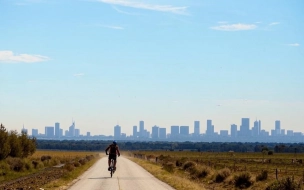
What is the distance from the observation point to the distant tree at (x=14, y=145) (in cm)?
6669

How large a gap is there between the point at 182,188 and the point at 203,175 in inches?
517

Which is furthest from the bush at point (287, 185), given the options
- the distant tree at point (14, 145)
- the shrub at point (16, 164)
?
the distant tree at point (14, 145)

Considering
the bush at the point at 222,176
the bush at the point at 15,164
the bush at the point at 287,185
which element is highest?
the bush at the point at 287,185

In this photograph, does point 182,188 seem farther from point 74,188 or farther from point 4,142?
point 4,142

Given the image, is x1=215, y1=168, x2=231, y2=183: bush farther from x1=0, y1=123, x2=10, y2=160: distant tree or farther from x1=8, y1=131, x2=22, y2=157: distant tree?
x1=8, y1=131, x2=22, y2=157: distant tree

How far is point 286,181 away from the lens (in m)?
26.2

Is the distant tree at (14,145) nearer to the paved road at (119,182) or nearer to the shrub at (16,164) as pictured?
the shrub at (16,164)

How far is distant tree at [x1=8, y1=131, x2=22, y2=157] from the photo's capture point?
219ft

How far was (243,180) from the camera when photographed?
33219 mm

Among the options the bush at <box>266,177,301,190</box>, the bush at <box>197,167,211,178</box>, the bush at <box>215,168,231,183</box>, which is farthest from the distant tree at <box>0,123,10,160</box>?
the bush at <box>266,177,301,190</box>

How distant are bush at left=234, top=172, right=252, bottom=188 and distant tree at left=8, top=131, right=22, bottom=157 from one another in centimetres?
3969

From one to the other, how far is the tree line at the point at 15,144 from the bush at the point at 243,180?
34.5 m

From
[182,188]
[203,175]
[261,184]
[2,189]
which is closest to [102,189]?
[182,188]

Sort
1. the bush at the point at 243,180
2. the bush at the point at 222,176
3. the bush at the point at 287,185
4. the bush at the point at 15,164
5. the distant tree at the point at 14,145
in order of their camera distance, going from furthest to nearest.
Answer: the distant tree at the point at 14,145 → the bush at the point at 15,164 → the bush at the point at 222,176 → the bush at the point at 243,180 → the bush at the point at 287,185
